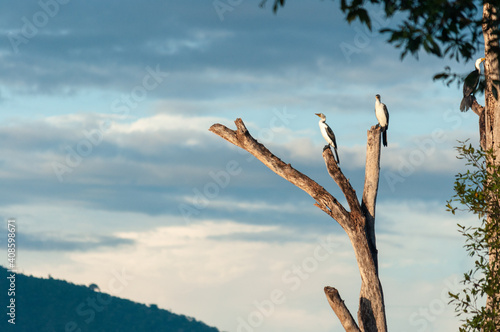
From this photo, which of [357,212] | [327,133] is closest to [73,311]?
[327,133]

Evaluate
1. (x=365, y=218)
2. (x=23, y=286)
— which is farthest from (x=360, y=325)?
(x=23, y=286)

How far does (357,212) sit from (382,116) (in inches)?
178

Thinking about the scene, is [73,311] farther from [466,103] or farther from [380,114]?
[466,103]

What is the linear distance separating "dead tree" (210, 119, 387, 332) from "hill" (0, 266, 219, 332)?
6134 cm

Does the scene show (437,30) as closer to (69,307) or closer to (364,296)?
(364,296)

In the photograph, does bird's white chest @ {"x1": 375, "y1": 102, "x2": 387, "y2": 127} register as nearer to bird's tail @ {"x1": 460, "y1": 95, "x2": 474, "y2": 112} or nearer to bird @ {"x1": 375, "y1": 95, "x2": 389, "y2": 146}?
bird @ {"x1": 375, "y1": 95, "x2": 389, "y2": 146}

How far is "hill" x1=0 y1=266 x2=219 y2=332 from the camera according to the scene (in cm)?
7175

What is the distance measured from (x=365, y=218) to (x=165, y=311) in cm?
8278

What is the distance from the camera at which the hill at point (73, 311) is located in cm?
7175

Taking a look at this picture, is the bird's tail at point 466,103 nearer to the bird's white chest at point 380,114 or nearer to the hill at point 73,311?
the bird's white chest at point 380,114

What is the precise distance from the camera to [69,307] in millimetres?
76188

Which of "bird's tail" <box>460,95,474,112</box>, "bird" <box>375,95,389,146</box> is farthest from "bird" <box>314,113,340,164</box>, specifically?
"bird's tail" <box>460,95,474,112</box>

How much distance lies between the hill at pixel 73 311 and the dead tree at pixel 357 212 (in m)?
61.3

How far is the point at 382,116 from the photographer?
19031 millimetres
